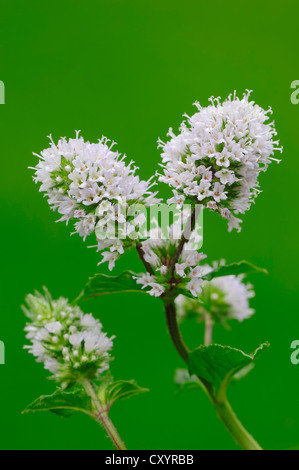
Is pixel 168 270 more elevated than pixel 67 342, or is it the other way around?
pixel 168 270

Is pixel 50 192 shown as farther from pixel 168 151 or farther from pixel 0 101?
pixel 0 101

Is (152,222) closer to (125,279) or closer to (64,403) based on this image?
(125,279)

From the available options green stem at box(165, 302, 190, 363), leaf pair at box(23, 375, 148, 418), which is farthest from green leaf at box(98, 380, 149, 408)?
green stem at box(165, 302, 190, 363)

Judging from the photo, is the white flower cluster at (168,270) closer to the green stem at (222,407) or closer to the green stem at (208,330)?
the green stem at (222,407)

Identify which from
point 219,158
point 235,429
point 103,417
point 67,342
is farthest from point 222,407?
point 219,158

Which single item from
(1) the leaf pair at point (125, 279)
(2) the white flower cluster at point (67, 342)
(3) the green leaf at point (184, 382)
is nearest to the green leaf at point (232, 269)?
(1) the leaf pair at point (125, 279)

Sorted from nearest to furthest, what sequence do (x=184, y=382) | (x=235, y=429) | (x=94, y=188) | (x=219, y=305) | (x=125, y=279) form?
(x=94, y=188) → (x=125, y=279) → (x=235, y=429) → (x=184, y=382) → (x=219, y=305)
